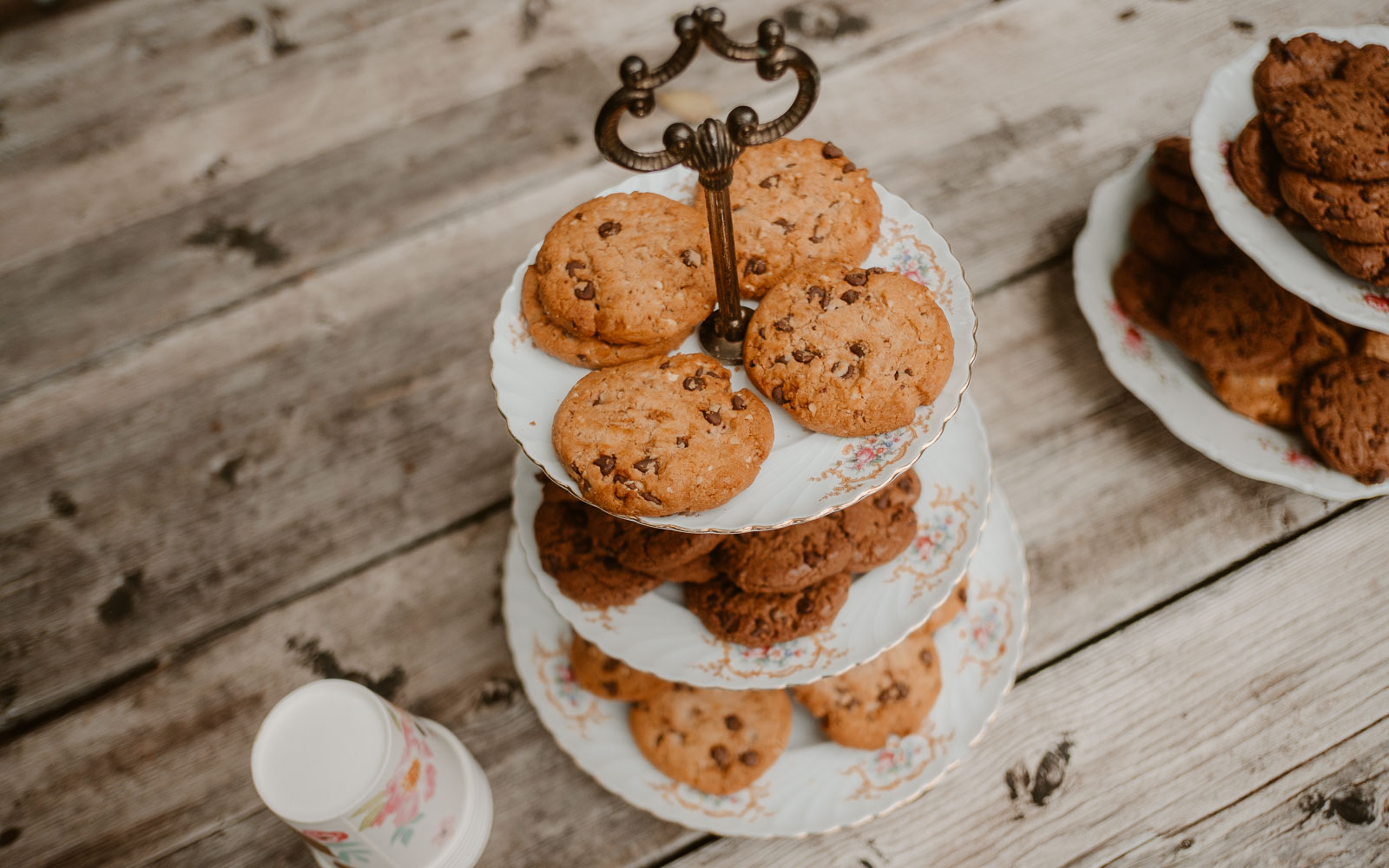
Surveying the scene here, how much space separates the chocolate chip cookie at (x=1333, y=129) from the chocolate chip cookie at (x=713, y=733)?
2.87ft

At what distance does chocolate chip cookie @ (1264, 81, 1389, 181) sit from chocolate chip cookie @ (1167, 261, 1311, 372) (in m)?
0.28

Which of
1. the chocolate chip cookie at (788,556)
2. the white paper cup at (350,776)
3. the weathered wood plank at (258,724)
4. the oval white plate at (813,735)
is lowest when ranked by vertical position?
the weathered wood plank at (258,724)

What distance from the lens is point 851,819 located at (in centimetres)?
107

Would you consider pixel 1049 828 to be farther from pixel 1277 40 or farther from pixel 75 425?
pixel 75 425

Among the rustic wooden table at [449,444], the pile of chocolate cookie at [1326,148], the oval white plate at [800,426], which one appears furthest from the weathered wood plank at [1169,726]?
the oval white plate at [800,426]

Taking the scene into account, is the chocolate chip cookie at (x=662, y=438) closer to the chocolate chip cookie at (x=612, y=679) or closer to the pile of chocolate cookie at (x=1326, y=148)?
the chocolate chip cookie at (x=612, y=679)

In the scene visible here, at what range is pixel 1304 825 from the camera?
1131 mm

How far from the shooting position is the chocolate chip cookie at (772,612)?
935mm

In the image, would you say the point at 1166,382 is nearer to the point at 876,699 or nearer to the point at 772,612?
the point at 876,699

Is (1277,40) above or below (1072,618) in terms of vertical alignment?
above

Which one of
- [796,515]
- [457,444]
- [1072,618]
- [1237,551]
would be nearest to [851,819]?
[1072,618]

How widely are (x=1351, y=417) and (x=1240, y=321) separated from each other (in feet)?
0.62

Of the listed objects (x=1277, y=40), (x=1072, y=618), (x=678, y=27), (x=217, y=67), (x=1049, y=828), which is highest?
(x=678, y=27)

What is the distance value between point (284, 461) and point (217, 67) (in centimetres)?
98
